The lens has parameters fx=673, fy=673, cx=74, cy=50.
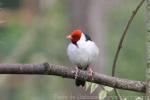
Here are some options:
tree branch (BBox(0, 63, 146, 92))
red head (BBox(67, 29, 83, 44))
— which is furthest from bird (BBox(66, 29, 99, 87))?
tree branch (BBox(0, 63, 146, 92))

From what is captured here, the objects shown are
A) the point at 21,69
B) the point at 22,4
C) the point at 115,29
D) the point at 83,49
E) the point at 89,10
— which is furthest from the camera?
the point at 115,29

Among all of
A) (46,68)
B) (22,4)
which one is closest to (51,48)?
(22,4)

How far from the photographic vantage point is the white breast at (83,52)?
5387 millimetres

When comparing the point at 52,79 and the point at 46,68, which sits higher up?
the point at 52,79

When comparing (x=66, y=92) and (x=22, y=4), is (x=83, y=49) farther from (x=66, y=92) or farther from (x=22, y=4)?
(x=22, y=4)

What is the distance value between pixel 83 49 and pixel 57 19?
6799 millimetres

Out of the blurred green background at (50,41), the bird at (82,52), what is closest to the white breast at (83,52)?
the bird at (82,52)

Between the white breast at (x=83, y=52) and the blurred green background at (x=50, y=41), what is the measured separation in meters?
3.06

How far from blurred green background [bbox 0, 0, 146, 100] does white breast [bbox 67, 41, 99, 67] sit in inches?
120

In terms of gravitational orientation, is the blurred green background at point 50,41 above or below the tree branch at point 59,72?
above

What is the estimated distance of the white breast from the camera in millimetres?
5387

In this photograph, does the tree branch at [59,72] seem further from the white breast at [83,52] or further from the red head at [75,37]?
the red head at [75,37]

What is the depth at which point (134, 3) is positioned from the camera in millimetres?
12109

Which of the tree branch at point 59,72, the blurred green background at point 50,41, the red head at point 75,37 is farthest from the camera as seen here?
the blurred green background at point 50,41
